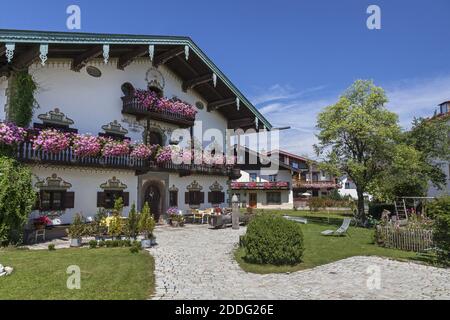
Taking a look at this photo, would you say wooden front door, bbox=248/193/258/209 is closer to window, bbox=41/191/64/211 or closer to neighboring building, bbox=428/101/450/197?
neighboring building, bbox=428/101/450/197

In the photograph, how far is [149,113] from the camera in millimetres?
19469

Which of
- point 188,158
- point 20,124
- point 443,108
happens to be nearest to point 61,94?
point 20,124

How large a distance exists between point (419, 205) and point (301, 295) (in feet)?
→ 86.6

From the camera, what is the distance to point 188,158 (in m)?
21.4

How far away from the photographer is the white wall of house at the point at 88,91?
52.4ft

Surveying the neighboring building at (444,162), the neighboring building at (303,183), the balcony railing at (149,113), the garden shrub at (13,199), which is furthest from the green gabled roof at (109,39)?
the neighboring building at (303,183)

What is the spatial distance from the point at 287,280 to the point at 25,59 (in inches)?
519

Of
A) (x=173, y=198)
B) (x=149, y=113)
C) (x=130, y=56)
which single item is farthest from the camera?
(x=173, y=198)

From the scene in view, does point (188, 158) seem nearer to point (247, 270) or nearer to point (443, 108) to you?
point (247, 270)

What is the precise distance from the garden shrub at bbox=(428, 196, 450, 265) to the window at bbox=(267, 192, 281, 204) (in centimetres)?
4372

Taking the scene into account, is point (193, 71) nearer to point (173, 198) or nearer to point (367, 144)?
point (173, 198)

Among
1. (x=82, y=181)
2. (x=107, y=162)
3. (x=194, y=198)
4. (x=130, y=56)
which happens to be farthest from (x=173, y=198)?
(x=130, y=56)

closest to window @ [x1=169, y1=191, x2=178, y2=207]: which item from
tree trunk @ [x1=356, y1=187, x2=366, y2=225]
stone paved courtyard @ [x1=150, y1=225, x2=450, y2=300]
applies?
stone paved courtyard @ [x1=150, y1=225, x2=450, y2=300]

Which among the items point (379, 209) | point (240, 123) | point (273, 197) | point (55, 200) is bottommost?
point (379, 209)
